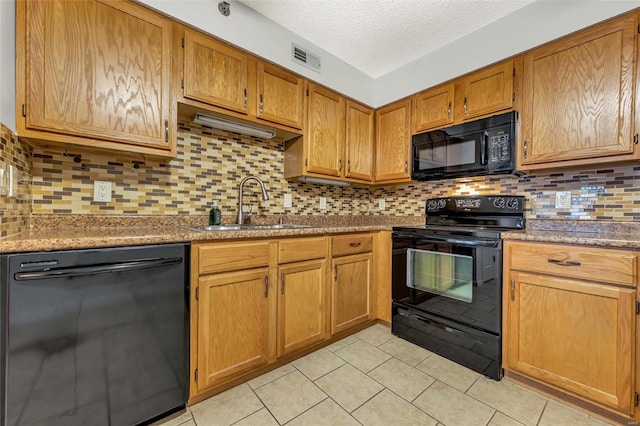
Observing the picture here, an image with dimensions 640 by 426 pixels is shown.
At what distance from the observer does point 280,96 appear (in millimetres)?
2059

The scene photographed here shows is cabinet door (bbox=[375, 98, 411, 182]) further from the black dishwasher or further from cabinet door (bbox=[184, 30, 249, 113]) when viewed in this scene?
the black dishwasher

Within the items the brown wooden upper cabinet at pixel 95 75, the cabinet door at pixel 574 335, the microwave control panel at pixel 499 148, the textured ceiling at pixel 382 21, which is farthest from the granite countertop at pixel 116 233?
the textured ceiling at pixel 382 21

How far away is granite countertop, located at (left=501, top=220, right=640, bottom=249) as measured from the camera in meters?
1.34

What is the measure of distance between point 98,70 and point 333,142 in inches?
65.0

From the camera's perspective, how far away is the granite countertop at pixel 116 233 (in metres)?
1.01

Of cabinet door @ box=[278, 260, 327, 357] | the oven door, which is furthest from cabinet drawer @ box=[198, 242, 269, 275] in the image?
the oven door

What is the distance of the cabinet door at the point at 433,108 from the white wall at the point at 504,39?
0.07 meters

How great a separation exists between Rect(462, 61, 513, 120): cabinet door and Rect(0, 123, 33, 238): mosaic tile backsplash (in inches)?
107

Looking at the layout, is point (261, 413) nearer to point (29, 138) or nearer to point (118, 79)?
point (29, 138)

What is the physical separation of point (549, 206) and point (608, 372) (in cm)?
108

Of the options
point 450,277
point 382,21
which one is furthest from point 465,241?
point 382,21

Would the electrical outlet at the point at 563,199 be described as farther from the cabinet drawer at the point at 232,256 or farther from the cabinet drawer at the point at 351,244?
the cabinet drawer at the point at 232,256

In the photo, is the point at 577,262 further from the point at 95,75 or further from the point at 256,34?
the point at 95,75

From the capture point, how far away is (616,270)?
4.30ft
